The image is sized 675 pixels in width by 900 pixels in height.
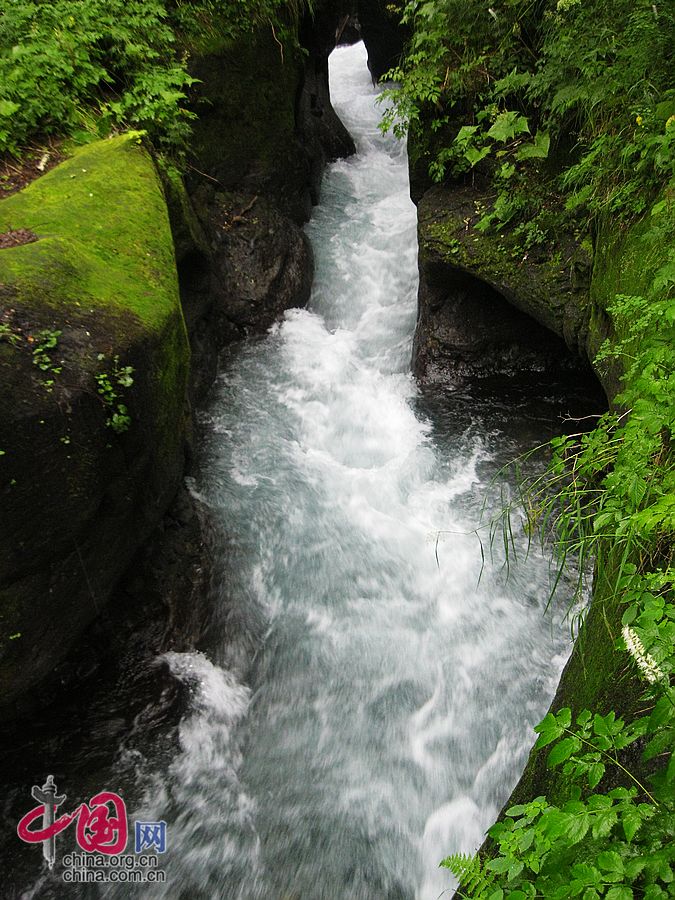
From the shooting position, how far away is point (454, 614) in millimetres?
4766

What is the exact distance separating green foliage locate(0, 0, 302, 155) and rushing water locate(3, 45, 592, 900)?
9.42 ft

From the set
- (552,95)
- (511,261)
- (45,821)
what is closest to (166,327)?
(45,821)

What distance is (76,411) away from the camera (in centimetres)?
307

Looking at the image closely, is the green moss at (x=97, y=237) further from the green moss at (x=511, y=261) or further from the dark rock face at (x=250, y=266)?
the green moss at (x=511, y=261)

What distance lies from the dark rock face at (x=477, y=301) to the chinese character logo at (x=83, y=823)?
5.34 metres

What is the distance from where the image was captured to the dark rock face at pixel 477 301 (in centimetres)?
586

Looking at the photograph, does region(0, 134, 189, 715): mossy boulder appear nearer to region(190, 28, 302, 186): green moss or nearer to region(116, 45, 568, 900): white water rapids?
region(116, 45, 568, 900): white water rapids

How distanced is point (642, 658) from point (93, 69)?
6750 millimetres

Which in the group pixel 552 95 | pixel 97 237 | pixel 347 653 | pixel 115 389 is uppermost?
pixel 552 95

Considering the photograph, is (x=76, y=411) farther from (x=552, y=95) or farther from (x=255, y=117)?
(x=255, y=117)

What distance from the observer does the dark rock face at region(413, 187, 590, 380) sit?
19.2ft

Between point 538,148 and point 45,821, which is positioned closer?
point 45,821

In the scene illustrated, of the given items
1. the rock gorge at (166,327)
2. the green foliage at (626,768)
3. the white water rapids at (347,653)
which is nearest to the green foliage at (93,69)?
the rock gorge at (166,327)

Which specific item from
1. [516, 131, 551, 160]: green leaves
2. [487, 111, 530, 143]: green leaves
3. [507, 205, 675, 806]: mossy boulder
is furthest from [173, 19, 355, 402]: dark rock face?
[507, 205, 675, 806]: mossy boulder
